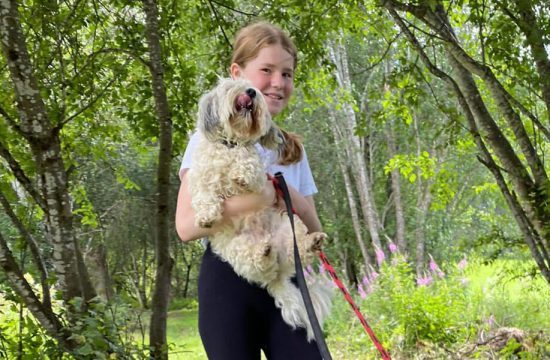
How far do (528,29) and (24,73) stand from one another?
95.6 inches

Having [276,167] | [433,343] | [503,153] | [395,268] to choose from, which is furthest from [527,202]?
[395,268]

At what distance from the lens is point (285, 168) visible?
2.33m

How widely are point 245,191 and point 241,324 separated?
17.8 inches

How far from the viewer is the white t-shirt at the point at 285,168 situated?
2281 mm

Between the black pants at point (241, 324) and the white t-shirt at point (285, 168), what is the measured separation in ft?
1.31

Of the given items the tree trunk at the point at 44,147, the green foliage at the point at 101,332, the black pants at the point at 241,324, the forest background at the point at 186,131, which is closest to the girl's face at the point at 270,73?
the black pants at the point at 241,324

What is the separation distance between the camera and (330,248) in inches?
630

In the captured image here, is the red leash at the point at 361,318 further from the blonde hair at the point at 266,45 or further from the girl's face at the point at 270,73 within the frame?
the girl's face at the point at 270,73

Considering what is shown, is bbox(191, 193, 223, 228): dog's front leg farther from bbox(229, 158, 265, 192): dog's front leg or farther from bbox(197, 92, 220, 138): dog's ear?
bbox(197, 92, 220, 138): dog's ear

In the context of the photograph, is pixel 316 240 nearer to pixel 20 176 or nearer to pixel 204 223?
pixel 204 223

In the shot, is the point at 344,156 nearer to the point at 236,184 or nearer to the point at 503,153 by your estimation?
the point at 503,153

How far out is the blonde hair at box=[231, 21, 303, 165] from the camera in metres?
2.30

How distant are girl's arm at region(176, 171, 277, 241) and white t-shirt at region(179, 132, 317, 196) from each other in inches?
5.7

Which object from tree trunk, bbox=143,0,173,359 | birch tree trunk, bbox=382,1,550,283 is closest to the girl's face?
birch tree trunk, bbox=382,1,550,283
